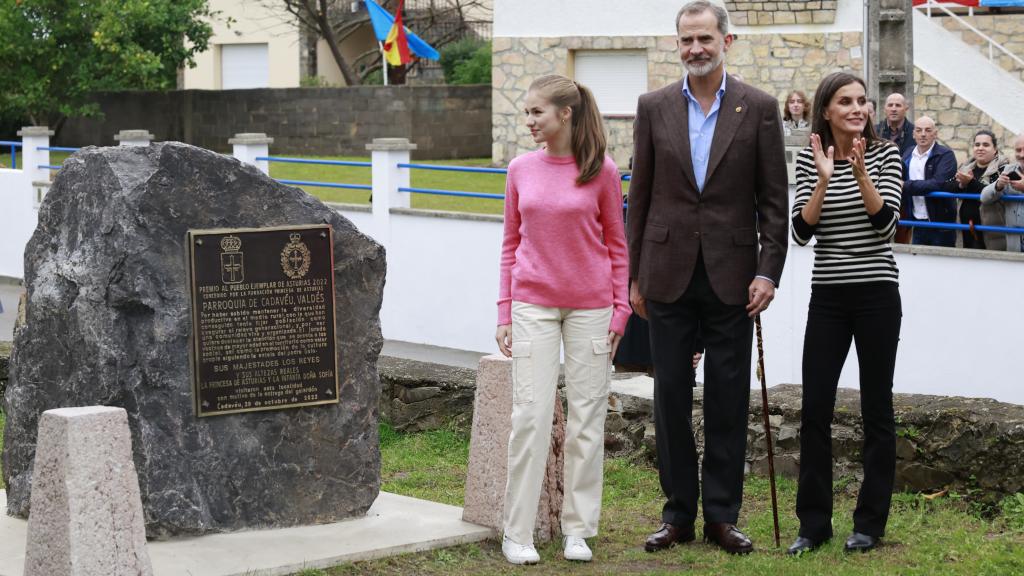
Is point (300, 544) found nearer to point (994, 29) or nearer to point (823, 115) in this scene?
point (823, 115)

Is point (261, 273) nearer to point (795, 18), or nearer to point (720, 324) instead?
point (720, 324)

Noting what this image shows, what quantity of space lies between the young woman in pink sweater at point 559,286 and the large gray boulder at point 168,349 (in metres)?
0.93

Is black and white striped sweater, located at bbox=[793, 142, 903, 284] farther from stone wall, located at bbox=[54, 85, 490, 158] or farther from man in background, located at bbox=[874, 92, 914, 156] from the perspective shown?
stone wall, located at bbox=[54, 85, 490, 158]

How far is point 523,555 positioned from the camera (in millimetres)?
5734

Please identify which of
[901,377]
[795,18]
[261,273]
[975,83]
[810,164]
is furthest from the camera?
[795,18]

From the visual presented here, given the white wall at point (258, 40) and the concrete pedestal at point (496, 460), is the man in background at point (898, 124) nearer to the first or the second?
the concrete pedestal at point (496, 460)

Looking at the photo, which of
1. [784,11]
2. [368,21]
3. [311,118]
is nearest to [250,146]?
[784,11]

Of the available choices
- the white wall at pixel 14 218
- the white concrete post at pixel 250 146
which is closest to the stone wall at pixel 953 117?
the white concrete post at pixel 250 146

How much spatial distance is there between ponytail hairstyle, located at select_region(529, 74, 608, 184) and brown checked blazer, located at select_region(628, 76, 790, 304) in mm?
270

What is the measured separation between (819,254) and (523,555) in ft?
5.23

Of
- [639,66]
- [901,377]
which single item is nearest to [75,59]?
[639,66]

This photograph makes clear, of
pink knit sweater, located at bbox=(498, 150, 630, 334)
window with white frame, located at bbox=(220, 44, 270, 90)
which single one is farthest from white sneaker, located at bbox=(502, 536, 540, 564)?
window with white frame, located at bbox=(220, 44, 270, 90)

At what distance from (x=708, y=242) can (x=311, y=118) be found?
22.9 m

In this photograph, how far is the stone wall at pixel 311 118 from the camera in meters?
27.3
